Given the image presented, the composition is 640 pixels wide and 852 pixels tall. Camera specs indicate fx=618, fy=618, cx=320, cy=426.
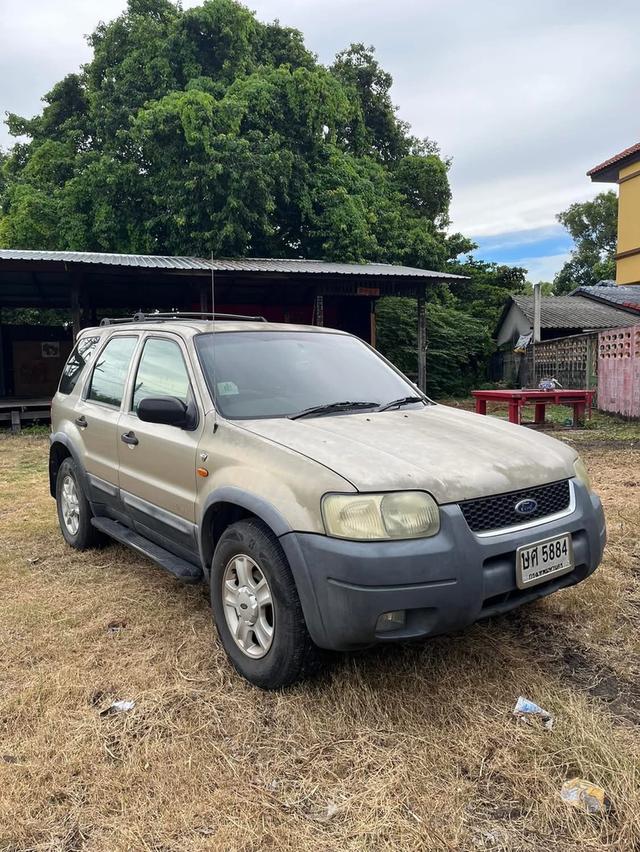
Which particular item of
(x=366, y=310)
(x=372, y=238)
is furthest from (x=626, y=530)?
(x=372, y=238)

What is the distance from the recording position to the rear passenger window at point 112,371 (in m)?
4.12

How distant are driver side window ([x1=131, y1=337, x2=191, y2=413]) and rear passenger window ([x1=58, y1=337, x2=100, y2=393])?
1.03 meters

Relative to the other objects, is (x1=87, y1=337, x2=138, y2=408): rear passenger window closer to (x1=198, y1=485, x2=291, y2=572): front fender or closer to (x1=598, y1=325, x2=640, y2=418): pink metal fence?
(x1=198, y1=485, x2=291, y2=572): front fender

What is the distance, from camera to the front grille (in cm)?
248

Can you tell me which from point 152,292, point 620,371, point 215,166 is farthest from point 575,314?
point 152,292

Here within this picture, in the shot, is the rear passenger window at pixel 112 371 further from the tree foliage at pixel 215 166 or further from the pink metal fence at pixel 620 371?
the tree foliage at pixel 215 166

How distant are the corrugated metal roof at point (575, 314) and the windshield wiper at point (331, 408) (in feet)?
79.8

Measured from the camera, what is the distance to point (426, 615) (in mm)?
2348

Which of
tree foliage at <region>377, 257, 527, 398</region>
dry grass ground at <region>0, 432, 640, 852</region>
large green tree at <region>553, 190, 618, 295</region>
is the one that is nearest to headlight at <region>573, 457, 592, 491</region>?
dry grass ground at <region>0, 432, 640, 852</region>

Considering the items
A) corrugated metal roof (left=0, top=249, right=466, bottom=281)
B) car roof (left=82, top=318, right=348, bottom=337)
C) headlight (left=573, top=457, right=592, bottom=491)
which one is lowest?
headlight (left=573, top=457, right=592, bottom=491)

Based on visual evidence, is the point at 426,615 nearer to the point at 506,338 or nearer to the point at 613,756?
the point at 613,756

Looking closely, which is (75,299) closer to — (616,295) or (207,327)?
(207,327)

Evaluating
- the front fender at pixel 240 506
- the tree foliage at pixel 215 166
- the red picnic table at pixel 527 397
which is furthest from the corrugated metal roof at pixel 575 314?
the front fender at pixel 240 506

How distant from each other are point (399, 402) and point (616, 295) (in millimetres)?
31655
